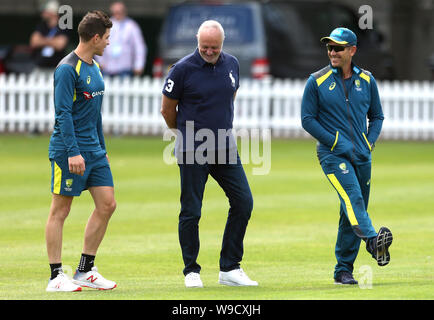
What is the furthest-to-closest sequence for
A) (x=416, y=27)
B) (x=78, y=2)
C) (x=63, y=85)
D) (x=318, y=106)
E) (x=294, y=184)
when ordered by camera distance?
(x=78, y=2) → (x=416, y=27) → (x=294, y=184) → (x=318, y=106) → (x=63, y=85)

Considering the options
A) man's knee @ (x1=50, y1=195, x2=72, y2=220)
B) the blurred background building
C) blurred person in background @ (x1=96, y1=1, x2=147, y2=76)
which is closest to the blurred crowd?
blurred person in background @ (x1=96, y1=1, x2=147, y2=76)

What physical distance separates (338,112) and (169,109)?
1309mm

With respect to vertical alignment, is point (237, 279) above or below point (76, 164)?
below

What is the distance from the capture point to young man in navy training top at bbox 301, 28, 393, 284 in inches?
339

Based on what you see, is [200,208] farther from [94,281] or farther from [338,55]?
[338,55]

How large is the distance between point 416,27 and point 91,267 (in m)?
22.1

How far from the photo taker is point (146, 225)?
12273 mm

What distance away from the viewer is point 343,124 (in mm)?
8688

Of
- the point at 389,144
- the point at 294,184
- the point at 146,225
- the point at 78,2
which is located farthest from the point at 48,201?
the point at 78,2

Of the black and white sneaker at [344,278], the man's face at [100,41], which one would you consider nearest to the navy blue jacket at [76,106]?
the man's face at [100,41]

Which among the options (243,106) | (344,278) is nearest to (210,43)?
(344,278)

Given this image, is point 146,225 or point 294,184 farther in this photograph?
point 294,184

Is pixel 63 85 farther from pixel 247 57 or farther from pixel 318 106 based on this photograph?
pixel 247 57

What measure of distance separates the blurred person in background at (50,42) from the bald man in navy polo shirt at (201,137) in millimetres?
13046
